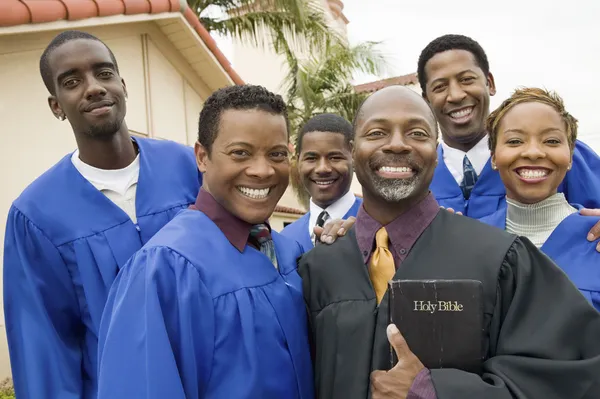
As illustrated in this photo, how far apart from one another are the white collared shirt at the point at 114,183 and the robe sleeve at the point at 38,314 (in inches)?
13.7

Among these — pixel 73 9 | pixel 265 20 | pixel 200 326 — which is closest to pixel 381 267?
pixel 200 326

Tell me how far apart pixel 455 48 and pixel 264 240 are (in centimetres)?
177

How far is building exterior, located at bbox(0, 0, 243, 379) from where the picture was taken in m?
6.14

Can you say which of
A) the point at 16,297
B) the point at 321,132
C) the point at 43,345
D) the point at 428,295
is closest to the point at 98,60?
the point at 16,297

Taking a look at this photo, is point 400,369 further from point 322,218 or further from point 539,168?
point 322,218

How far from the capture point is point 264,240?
2396 mm

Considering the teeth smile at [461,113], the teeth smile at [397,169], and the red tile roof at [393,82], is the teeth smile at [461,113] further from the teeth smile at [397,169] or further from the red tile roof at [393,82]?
the red tile roof at [393,82]

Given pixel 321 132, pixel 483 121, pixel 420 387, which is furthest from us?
pixel 321 132

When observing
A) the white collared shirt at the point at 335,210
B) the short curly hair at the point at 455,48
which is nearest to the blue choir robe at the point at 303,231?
the white collared shirt at the point at 335,210

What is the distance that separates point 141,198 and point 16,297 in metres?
0.72

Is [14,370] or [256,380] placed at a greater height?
[256,380]

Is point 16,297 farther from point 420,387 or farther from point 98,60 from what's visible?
point 420,387

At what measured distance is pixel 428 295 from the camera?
6.47ft

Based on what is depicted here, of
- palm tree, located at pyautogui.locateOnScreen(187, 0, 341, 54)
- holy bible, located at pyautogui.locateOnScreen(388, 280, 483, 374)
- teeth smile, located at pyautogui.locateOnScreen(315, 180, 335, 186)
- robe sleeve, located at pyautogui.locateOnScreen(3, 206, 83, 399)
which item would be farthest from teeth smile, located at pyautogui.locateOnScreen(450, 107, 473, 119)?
palm tree, located at pyautogui.locateOnScreen(187, 0, 341, 54)
